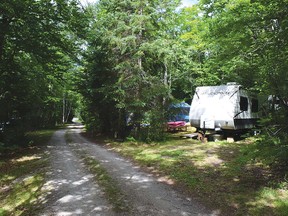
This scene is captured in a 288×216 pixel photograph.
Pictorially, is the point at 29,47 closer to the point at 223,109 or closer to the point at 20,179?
the point at 20,179

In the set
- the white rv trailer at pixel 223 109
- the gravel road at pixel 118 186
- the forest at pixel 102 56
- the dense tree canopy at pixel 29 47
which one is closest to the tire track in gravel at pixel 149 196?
the gravel road at pixel 118 186

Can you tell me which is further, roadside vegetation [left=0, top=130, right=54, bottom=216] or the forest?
the forest

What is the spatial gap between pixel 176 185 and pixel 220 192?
1182 mm

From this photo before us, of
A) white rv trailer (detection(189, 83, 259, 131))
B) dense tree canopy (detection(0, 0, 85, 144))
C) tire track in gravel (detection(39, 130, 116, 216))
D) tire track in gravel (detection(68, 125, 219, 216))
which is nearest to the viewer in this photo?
tire track in gravel (detection(68, 125, 219, 216))

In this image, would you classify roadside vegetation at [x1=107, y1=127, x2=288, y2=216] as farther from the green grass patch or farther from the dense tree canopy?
the dense tree canopy

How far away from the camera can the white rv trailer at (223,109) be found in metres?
13.1

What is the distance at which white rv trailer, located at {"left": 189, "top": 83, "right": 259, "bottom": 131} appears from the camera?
42.8 ft

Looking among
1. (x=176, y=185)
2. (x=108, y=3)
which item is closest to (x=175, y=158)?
(x=176, y=185)

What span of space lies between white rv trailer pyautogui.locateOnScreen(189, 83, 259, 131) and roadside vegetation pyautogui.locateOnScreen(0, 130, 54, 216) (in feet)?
27.8

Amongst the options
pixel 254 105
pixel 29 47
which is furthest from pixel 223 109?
pixel 29 47

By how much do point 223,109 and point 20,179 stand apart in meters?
10.1

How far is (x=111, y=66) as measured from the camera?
48.5 feet

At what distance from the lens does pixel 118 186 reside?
6402mm

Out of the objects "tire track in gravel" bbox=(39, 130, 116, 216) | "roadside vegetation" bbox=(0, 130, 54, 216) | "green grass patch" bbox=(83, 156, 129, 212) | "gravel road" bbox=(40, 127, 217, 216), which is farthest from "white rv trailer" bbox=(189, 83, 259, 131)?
"roadside vegetation" bbox=(0, 130, 54, 216)
